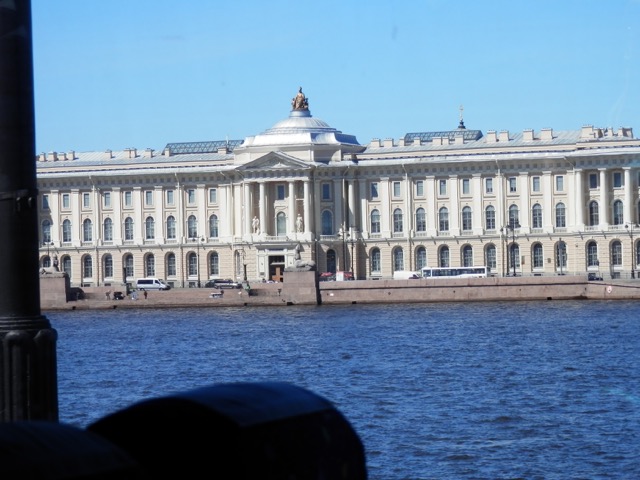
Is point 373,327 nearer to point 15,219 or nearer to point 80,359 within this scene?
point 80,359

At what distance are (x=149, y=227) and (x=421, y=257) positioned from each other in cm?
1540

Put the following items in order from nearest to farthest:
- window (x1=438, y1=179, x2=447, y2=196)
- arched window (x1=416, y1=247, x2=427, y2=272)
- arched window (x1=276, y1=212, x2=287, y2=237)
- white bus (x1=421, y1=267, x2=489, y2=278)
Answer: white bus (x1=421, y1=267, x2=489, y2=278), arched window (x1=416, y1=247, x2=427, y2=272), window (x1=438, y1=179, x2=447, y2=196), arched window (x1=276, y1=212, x2=287, y2=237)

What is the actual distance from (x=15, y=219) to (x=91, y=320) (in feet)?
158

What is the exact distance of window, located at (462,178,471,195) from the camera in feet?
248

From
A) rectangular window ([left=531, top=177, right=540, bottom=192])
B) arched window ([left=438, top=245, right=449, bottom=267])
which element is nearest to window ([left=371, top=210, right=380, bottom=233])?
arched window ([left=438, top=245, right=449, bottom=267])

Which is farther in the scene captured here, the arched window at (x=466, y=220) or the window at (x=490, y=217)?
the arched window at (x=466, y=220)

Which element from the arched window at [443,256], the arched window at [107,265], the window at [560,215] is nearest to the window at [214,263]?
the arched window at [107,265]

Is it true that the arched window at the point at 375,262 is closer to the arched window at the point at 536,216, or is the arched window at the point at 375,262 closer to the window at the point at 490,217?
the window at the point at 490,217

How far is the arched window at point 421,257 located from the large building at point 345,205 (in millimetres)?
79

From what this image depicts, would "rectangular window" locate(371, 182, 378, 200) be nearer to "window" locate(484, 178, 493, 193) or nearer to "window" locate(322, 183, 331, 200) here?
"window" locate(322, 183, 331, 200)

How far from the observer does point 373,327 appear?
4322 centimetres

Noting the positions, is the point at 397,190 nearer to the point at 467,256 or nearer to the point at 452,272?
the point at 467,256

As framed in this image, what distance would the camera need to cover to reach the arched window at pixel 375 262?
7638 cm

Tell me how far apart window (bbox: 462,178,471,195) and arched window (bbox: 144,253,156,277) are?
17.3 meters
